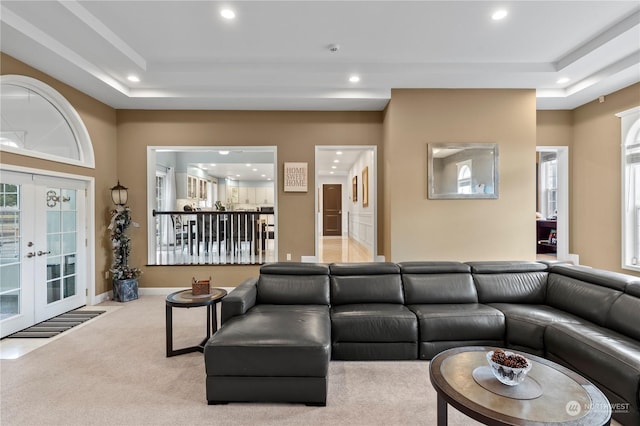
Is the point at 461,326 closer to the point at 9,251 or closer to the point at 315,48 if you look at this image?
the point at 315,48

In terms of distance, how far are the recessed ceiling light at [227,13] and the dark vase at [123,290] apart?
4045mm

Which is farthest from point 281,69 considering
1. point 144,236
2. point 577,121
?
point 577,121

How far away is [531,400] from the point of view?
1476 millimetres

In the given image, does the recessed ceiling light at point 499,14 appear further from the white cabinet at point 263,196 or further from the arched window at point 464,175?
the white cabinet at point 263,196

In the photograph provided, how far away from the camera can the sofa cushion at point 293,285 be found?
121 inches

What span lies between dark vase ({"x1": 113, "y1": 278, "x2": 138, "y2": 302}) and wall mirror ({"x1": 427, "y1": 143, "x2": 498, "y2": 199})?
484 centimetres

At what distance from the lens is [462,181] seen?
4.58 metres

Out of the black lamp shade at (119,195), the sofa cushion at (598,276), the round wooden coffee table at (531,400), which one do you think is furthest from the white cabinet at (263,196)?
the round wooden coffee table at (531,400)

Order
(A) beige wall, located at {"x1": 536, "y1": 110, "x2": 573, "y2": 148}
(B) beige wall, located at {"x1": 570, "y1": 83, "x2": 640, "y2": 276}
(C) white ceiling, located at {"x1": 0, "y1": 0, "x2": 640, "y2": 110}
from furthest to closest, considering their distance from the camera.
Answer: (A) beige wall, located at {"x1": 536, "y1": 110, "x2": 573, "y2": 148}
(B) beige wall, located at {"x1": 570, "y1": 83, "x2": 640, "y2": 276}
(C) white ceiling, located at {"x1": 0, "y1": 0, "x2": 640, "y2": 110}

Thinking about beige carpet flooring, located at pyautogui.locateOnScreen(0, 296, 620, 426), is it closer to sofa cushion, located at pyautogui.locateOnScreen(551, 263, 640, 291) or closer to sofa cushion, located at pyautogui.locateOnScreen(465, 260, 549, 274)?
sofa cushion, located at pyautogui.locateOnScreen(465, 260, 549, 274)

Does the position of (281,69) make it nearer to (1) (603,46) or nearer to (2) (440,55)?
(2) (440,55)

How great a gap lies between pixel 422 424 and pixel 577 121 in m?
5.76

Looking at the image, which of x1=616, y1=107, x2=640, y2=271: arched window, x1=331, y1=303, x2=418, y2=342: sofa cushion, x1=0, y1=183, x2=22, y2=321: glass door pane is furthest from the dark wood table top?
x1=616, y1=107, x2=640, y2=271: arched window

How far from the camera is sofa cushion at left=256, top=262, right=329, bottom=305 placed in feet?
10.1
